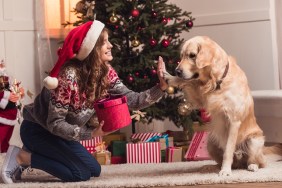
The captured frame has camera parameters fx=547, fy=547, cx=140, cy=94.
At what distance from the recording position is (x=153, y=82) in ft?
13.7

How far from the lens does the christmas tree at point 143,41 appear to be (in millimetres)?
4078

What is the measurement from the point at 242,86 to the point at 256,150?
369 millimetres

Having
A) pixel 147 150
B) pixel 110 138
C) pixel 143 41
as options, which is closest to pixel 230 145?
pixel 147 150

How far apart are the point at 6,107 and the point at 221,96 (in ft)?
6.42

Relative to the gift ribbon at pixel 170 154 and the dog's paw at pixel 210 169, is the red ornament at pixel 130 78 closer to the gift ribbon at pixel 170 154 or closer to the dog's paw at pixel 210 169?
the gift ribbon at pixel 170 154

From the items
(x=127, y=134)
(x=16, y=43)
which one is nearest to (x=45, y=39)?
(x=16, y=43)

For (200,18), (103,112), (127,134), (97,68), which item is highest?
(200,18)

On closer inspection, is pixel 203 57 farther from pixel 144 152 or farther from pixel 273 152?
pixel 144 152

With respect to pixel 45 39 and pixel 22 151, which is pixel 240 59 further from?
pixel 22 151

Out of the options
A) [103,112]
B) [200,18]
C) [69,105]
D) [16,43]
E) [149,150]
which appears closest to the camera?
[103,112]

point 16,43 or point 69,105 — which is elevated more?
point 16,43

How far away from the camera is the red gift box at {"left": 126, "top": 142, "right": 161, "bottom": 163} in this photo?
3.91m

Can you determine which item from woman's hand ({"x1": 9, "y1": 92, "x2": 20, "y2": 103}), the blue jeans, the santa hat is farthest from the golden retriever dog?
woman's hand ({"x1": 9, "y1": 92, "x2": 20, "y2": 103})

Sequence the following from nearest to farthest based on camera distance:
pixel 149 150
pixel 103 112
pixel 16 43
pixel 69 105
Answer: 1. pixel 103 112
2. pixel 69 105
3. pixel 149 150
4. pixel 16 43
